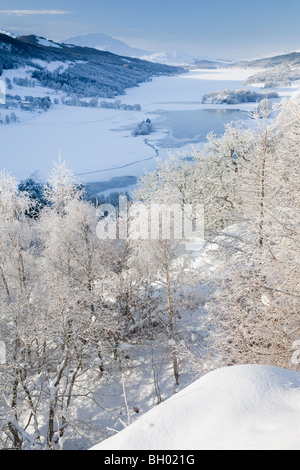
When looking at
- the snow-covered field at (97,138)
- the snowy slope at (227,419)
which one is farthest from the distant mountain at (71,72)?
the snowy slope at (227,419)

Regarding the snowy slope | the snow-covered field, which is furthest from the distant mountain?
the snowy slope

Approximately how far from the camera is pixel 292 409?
2713mm

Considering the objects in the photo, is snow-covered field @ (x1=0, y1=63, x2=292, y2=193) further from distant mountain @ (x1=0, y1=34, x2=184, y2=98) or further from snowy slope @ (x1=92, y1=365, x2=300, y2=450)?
snowy slope @ (x1=92, y1=365, x2=300, y2=450)

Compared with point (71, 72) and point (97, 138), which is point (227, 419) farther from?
point (71, 72)

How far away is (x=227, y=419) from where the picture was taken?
8.77 ft

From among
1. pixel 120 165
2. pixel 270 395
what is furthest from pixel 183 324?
pixel 120 165

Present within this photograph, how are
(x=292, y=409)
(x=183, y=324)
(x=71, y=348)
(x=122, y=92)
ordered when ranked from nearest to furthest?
(x=292, y=409), (x=71, y=348), (x=183, y=324), (x=122, y=92)

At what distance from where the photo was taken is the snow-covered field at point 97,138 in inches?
2058

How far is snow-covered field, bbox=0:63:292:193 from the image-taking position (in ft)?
172

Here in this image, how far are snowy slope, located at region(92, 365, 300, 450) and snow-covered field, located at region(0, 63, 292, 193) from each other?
3339 cm

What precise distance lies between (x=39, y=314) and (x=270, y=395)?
300 inches

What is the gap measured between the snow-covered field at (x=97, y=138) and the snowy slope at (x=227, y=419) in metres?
33.4

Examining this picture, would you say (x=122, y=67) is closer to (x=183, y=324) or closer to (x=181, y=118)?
(x=181, y=118)

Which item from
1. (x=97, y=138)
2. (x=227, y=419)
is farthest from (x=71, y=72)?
(x=227, y=419)
